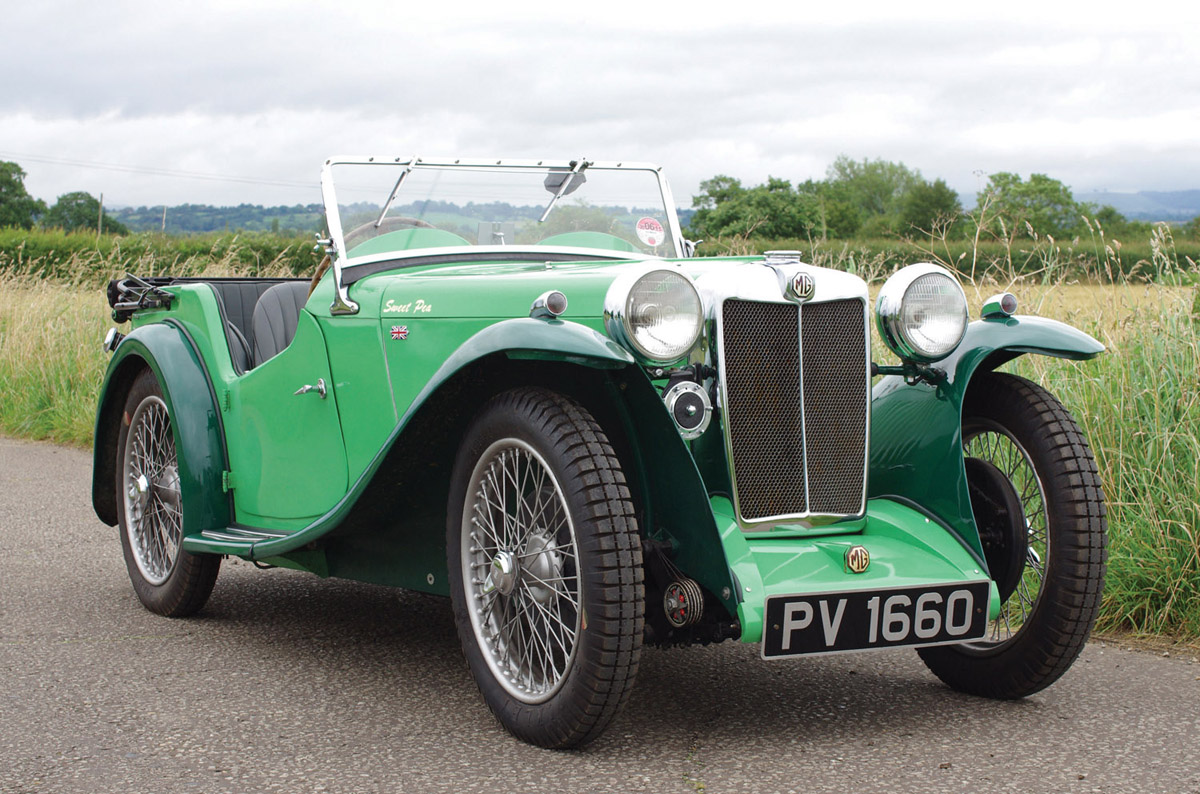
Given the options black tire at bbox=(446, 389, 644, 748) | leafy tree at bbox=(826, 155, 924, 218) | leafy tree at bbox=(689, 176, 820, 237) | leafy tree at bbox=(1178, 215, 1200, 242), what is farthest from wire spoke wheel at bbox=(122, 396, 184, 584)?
leafy tree at bbox=(826, 155, 924, 218)

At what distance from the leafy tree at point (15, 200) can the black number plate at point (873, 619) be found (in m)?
62.0

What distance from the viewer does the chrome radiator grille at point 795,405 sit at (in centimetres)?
314

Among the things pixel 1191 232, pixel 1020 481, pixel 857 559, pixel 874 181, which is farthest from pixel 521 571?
pixel 874 181

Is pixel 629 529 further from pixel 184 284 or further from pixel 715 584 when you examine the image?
pixel 184 284

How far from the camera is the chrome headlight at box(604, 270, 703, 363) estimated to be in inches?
114

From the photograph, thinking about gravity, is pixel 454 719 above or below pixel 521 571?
below

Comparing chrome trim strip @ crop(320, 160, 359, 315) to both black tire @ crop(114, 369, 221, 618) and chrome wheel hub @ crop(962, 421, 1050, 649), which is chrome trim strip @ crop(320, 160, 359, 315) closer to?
black tire @ crop(114, 369, 221, 618)

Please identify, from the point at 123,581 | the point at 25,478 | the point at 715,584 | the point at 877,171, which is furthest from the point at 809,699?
the point at 877,171

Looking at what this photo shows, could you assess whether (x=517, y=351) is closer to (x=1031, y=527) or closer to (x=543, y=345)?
(x=543, y=345)

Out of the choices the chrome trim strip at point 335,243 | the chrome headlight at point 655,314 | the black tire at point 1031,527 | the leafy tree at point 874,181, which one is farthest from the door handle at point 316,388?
the leafy tree at point 874,181

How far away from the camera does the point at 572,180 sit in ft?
15.6

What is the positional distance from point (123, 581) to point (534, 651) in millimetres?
2689

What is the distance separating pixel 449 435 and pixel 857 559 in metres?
1.19

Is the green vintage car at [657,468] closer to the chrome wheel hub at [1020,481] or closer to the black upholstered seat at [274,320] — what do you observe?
the chrome wheel hub at [1020,481]
